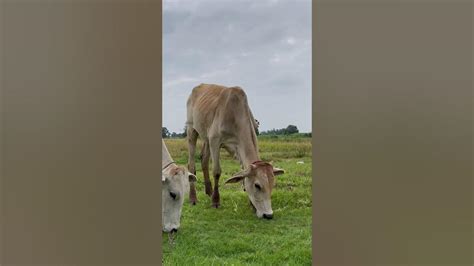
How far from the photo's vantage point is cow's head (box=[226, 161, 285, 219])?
87.6 inches

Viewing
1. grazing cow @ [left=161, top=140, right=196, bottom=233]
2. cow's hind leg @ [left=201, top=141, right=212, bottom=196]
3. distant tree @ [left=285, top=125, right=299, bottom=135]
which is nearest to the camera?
grazing cow @ [left=161, top=140, right=196, bottom=233]

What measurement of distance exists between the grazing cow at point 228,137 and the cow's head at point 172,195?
0.79 ft

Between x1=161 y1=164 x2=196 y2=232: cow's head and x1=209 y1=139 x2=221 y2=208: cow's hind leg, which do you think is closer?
x1=161 y1=164 x2=196 y2=232: cow's head

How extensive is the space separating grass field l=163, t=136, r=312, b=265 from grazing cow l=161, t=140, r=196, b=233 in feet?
0.30

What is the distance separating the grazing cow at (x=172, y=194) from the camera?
2.08 metres

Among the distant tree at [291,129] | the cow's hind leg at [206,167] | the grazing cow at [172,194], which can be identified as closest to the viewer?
the grazing cow at [172,194]

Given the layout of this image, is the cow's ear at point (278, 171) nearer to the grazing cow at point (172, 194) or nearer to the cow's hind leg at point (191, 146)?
the grazing cow at point (172, 194)

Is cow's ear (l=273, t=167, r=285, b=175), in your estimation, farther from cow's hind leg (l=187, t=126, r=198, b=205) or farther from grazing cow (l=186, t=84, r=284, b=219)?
cow's hind leg (l=187, t=126, r=198, b=205)

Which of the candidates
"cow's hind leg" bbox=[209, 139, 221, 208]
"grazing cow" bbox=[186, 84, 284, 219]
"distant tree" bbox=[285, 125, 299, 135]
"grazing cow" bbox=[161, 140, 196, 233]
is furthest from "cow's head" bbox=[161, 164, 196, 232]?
"distant tree" bbox=[285, 125, 299, 135]

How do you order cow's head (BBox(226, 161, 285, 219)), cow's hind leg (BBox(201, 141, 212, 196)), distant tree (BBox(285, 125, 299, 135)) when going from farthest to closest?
cow's hind leg (BBox(201, 141, 212, 196))
distant tree (BBox(285, 125, 299, 135))
cow's head (BBox(226, 161, 285, 219))

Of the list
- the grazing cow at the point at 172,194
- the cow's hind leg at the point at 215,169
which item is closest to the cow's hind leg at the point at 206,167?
the cow's hind leg at the point at 215,169

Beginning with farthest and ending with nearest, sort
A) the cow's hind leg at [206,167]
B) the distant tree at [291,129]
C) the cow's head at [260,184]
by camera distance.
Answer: the cow's hind leg at [206,167] < the distant tree at [291,129] < the cow's head at [260,184]
